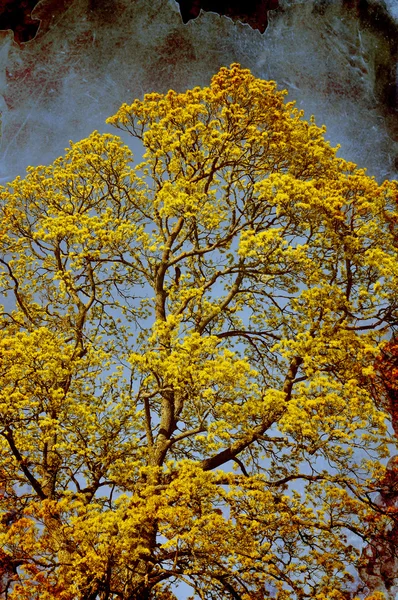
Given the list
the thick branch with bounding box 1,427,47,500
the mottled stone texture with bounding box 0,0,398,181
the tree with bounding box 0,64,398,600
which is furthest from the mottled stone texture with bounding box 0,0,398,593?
the thick branch with bounding box 1,427,47,500

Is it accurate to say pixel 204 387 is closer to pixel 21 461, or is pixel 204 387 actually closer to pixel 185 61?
pixel 21 461

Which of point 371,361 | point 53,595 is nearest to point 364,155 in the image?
point 371,361

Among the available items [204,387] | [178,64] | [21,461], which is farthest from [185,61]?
[21,461]

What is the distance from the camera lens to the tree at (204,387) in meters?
6.99

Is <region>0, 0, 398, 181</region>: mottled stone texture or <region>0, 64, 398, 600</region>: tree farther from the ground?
<region>0, 0, 398, 181</region>: mottled stone texture

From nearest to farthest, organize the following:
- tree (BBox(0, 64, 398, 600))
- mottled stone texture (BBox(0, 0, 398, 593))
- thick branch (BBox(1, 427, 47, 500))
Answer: tree (BBox(0, 64, 398, 600))
thick branch (BBox(1, 427, 47, 500))
mottled stone texture (BBox(0, 0, 398, 593))

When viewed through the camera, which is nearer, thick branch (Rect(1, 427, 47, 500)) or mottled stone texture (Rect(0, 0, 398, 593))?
thick branch (Rect(1, 427, 47, 500))

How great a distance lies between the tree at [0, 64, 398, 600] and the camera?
22.9 feet

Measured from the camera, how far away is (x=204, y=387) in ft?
24.8

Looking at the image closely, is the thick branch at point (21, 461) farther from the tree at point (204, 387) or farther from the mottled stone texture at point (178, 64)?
the mottled stone texture at point (178, 64)

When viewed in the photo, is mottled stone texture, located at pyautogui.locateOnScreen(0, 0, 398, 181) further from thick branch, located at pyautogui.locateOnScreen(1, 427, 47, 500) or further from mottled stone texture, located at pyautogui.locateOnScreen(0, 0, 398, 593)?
thick branch, located at pyautogui.locateOnScreen(1, 427, 47, 500)

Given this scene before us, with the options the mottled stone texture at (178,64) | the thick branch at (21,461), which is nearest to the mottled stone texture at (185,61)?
the mottled stone texture at (178,64)

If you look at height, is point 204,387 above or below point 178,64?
below

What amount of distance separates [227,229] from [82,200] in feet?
8.64
